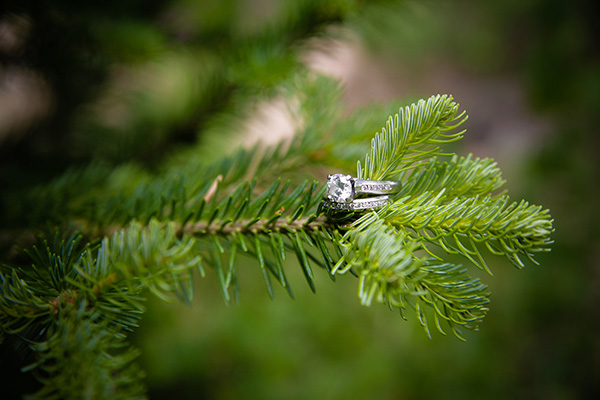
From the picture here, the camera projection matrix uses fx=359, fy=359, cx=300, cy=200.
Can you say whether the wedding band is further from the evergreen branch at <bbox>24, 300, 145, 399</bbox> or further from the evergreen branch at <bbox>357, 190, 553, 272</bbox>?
the evergreen branch at <bbox>24, 300, 145, 399</bbox>

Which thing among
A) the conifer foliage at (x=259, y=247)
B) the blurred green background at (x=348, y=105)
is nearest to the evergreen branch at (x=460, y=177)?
the conifer foliage at (x=259, y=247)

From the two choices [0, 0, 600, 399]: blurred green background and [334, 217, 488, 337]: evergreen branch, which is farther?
[0, 0, 600, 399]: blurred green background

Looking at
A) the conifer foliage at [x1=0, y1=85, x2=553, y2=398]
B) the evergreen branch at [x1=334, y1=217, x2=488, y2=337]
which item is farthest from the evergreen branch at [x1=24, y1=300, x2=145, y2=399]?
the evergreen branch at [x1=334, y1=217, x2=488, y2=337]

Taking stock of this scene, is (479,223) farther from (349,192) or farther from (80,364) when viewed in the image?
(80,364)

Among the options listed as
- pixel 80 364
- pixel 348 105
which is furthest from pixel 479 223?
pixel 348 105

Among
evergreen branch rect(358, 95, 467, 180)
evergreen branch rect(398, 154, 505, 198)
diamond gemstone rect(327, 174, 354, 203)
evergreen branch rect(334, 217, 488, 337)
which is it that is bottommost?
evergreen branch rect(334, 217, 488, 337)

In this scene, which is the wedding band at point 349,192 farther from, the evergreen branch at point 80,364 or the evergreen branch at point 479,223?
the evergreen branch at point 80,364
